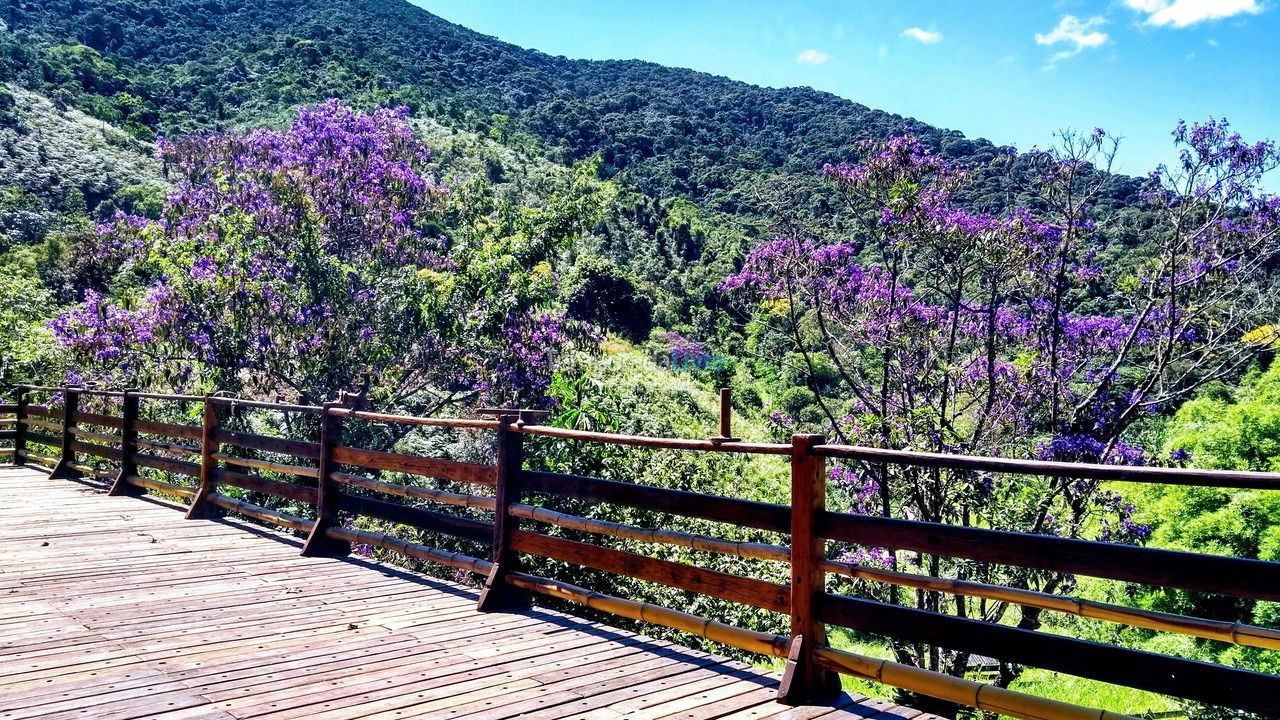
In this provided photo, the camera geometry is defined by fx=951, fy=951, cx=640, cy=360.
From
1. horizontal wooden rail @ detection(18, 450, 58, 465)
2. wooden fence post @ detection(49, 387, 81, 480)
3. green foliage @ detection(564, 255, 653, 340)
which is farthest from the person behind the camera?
green foliage @ detection(564, 255, 653, 340)

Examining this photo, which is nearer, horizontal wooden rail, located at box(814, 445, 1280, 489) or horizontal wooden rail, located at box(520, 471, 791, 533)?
horizontal wooden rail, located at box(814, 445, 1280, 489)

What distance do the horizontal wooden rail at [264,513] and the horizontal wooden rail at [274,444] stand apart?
51 cm

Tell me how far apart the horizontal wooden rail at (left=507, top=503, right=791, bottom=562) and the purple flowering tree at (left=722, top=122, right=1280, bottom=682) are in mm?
3732

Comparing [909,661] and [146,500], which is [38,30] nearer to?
[146,500]

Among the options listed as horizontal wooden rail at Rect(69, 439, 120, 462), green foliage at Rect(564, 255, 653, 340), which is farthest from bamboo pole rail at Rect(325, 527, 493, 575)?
green foliage at Rect(564, 255, 653, 340)

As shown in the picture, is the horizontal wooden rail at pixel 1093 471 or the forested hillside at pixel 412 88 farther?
the forested hillside at pixel 412 88

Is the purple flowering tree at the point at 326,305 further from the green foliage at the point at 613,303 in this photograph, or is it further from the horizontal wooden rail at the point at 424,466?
the green foliage at the point at 613,303

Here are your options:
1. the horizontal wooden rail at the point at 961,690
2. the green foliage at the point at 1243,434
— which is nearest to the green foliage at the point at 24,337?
the horizontal wooden rail at the point at 961,690

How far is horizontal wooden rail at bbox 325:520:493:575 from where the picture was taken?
5.76 m

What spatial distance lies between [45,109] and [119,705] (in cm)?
5633

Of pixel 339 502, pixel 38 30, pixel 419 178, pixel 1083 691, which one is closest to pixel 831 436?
pixel 339 502

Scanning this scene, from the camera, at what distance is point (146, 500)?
9820 mm

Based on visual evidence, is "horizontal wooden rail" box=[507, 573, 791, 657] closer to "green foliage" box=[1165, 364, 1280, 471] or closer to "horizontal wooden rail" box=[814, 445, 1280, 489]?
"horizontal wooden rail" box=[814, 445, 1280, 489]

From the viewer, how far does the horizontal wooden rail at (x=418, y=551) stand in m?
5.76
